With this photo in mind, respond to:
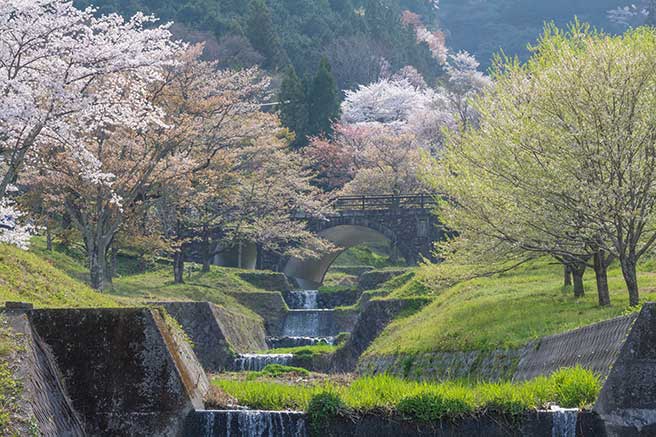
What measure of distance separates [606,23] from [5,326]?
130m

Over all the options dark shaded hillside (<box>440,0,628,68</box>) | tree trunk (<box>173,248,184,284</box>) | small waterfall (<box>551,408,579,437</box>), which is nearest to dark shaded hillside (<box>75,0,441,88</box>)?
tree trunk (<box>173,248,184,284</box>)

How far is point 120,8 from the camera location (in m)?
86.8

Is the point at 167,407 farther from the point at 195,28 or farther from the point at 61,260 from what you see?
the point at 195,28

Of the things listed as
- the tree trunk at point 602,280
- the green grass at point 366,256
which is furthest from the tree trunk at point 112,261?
the green grass at point 366,256

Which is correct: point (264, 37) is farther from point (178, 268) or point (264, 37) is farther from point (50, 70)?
point (50, 70)

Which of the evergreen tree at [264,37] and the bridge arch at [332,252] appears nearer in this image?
the bridge arch at [332,252]

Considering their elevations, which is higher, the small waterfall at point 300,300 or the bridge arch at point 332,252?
the bridge arch at point 332,252

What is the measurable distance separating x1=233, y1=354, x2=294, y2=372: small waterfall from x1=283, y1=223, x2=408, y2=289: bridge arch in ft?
60.4

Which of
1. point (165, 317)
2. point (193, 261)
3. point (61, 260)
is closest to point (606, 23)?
point (193, 261)

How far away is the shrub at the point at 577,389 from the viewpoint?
1331 cm

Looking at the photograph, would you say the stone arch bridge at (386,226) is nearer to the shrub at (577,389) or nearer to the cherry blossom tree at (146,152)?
the cherry blossom tree at (146,152)

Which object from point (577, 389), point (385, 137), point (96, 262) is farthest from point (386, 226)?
point (577, 389)

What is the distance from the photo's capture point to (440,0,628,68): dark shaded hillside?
134 metres

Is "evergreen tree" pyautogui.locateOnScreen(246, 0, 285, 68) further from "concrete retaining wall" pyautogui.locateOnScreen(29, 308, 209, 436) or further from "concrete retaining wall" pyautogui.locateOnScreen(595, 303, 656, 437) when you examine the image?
"concrete retaining wall" pyautogui.locateOnScreen(595, 303, 656, 437)
